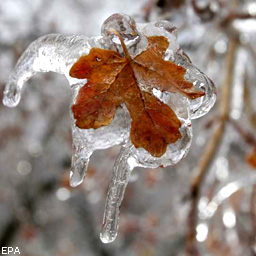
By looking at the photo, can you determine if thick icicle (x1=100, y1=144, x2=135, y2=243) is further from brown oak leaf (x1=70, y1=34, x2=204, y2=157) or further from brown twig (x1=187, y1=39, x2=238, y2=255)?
brown twig (x1=187, y1=39, x2=238, y2=255)

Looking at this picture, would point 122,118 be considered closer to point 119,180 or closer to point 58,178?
point 119,180

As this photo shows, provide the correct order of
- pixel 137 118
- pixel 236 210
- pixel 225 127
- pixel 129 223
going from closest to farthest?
1. pixel 137 118
2. pixel 225 127
3. pixel 236 210
4. pixel 129 223

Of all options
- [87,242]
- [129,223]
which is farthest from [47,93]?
[87,242]

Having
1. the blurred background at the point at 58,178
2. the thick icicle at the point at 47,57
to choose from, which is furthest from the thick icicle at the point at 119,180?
the blurred background at the point at 58,178

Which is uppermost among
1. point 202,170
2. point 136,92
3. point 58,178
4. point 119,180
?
Result: point 136,92

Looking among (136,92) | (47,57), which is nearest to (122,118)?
(136,92)

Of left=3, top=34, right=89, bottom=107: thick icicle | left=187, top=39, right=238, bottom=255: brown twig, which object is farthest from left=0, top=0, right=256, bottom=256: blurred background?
left=3, top=34, right=89, bottom=107: thick icicle

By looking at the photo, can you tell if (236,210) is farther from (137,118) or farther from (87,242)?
(87,242)

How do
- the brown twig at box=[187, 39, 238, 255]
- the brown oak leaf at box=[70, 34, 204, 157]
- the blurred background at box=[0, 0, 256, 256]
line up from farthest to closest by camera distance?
the blurred background at box=[0, 0, 256, 256], the brown twig at box=[187, 39, 238, 255], the brown oak leaf at box=[70, 34, 204, 157]
